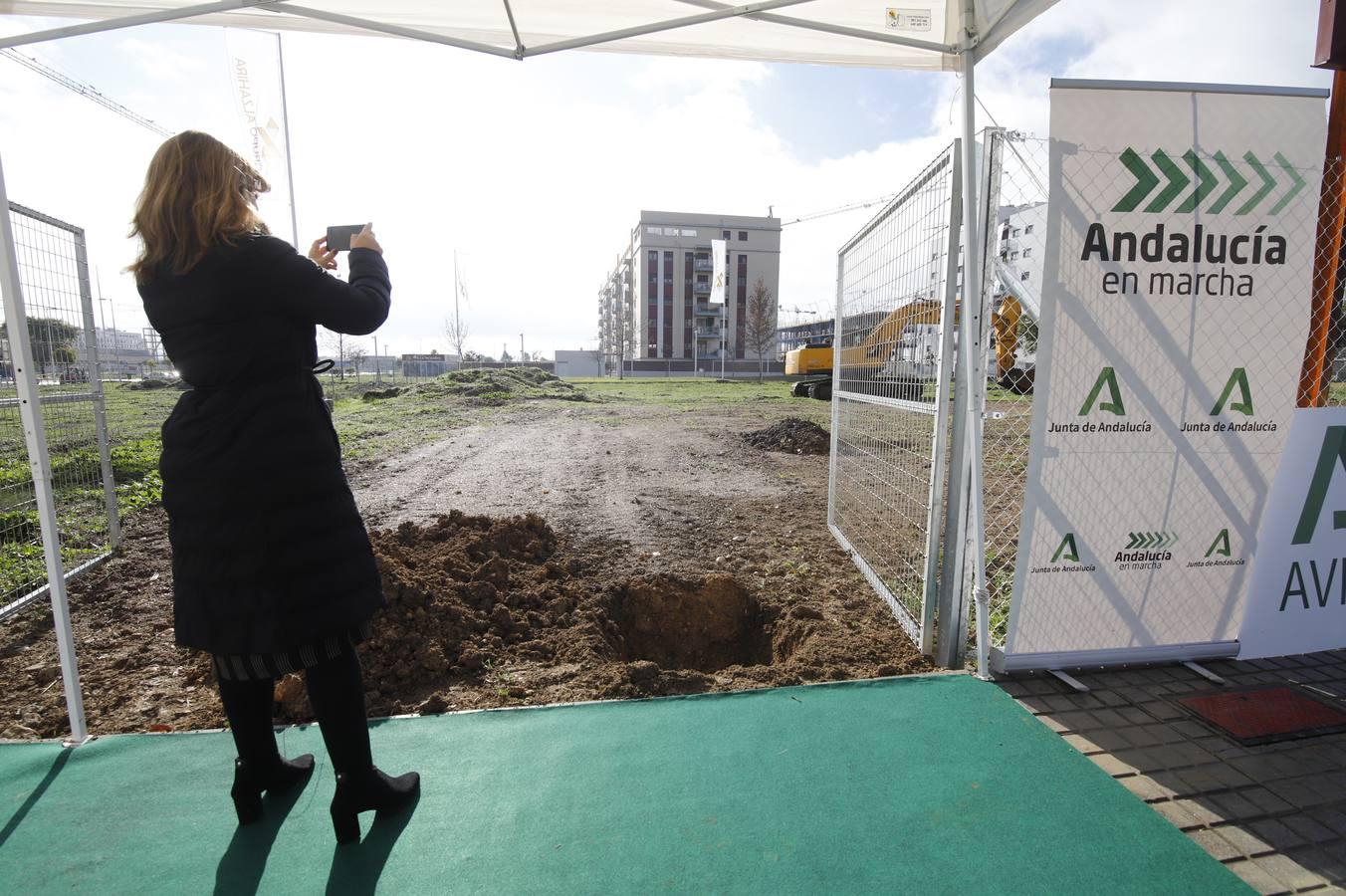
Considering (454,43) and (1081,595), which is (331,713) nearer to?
(454,43)

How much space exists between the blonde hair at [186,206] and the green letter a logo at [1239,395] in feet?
12.1

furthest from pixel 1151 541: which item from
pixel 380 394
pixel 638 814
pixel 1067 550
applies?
pixel 380 394

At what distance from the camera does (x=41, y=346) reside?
12.9ft

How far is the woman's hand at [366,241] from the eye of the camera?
1910 millimetres

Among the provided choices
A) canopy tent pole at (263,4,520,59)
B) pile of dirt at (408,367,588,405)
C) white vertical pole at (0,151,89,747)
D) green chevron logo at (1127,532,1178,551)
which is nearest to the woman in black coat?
white vertical pole at (0,151,89,747)

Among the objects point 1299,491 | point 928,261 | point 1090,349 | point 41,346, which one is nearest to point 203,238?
point 928,261

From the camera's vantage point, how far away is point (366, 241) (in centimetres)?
191

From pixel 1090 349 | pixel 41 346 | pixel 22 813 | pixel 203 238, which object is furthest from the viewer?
pixel 41 346

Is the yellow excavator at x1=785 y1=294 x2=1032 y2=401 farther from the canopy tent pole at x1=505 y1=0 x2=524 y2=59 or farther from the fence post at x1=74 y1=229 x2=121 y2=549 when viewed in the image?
the fence post at x1=74 y1=229 x2=121 y2=549

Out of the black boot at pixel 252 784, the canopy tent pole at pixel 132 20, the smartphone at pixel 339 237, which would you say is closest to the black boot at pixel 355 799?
the black boot at pixel 252 784

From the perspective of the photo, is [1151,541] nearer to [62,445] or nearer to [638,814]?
[638,814]

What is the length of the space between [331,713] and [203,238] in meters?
1.30

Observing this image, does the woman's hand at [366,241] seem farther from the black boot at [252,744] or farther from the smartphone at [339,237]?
the black boot at [252,744]

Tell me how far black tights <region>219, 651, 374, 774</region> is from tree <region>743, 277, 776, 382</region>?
55.5 m
